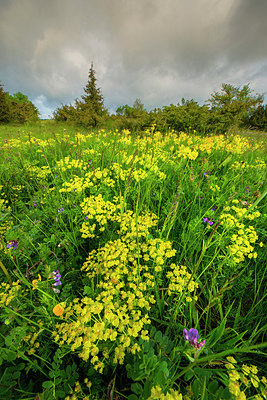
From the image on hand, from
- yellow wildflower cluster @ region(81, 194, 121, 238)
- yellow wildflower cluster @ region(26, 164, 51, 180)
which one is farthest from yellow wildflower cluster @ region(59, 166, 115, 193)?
yellow wildflower cluster @ region(26, 164, 51, 180)

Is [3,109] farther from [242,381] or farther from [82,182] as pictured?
[242,381]

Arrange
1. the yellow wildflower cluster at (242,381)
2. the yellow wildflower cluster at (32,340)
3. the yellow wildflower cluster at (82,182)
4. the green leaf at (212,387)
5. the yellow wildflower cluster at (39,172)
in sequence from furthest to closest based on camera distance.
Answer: the yellow wildflower cluster at (39,172) → the yellow wildflower cluster at (82,182) → the yellow wildflower cluster at (32,340) → the green leaf at (212,387) → the yellow wildflower cluster at (242,381)

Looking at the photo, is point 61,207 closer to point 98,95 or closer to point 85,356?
point 85,356

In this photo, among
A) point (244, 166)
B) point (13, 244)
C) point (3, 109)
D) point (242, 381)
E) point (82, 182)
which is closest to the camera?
point (242, 381)

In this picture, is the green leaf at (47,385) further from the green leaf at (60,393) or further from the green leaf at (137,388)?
the green leaf at (137,388)

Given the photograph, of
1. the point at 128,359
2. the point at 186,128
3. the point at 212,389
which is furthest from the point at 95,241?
the point at 186,128

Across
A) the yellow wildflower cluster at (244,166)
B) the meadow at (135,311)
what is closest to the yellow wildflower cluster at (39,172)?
the meadow at (135,311)

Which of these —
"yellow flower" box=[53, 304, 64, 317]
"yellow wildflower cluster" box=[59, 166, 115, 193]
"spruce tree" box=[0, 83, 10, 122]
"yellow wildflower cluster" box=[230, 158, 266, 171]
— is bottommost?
"yellow flower" box=[53, 304, 64, 317]

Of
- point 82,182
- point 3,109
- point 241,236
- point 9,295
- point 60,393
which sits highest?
point 3,109

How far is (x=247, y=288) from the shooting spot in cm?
139

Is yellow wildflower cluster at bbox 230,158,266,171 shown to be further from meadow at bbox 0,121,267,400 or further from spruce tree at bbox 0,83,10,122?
spruce tree at bbox 0,83,10,122

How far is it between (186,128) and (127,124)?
3.63 meters

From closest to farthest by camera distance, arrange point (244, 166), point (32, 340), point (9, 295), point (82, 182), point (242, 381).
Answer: point (242, 381) < point (32, 340) < point (9, 295) < point (82, 182) < point (244, 166)

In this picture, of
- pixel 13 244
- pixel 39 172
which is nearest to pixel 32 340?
pixel 13 244
